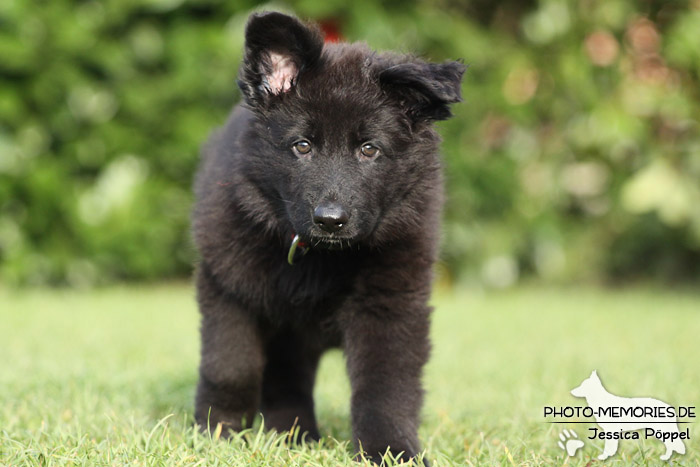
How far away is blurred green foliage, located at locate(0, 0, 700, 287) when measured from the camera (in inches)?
296

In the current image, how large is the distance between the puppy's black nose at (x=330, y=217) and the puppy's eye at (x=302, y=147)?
0.80 feet

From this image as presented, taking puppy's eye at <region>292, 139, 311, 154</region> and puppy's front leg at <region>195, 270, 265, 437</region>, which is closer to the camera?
puppy's eye at <region>292, 139, 311, 154</region>

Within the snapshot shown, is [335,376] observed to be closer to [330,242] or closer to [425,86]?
[330,242]

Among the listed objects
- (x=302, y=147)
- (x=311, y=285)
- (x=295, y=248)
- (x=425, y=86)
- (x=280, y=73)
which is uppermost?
(x=425, y=86)

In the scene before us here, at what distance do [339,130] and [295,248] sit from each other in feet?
1.43

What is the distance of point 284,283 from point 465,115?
520 centimetres

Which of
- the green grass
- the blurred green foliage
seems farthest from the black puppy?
the blurred green foliage

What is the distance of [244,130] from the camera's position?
122 inches

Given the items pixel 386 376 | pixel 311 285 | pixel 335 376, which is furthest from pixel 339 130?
pixel 335 376

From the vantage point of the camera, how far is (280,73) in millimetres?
2992

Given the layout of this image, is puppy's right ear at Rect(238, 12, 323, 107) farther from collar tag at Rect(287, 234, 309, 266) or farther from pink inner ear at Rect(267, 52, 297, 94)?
collar tag at Rect(287, 234, 309, 266)

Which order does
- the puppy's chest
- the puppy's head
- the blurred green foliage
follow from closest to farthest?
the puppy's head → the puppy's chest → the blurred green foliage

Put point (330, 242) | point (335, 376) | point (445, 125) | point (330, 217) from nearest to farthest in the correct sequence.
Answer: point (330, 217)
point (330, 242)
point (335, 376)
point (445, 125)

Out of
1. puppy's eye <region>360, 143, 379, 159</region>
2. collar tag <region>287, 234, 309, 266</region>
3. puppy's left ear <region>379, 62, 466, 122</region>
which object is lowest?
collar tag <region>287, 234, 309, 266</region>
